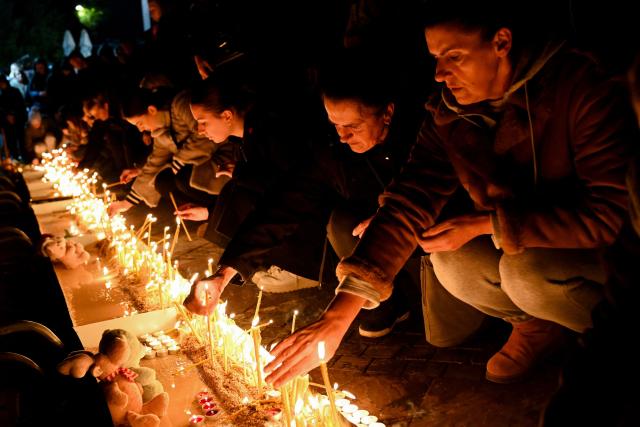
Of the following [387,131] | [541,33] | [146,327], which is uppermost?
[541,33]

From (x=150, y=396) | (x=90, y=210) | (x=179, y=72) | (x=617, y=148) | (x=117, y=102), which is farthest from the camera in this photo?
(x=117, y=102)

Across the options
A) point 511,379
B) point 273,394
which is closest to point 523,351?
point 511,379

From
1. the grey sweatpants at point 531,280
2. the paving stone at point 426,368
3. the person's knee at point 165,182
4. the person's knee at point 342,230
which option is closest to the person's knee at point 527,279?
the grey sweatpants at point 531,280

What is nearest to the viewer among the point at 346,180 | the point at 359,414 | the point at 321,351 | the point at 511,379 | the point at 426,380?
the point at 321,351

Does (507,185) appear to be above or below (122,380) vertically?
above

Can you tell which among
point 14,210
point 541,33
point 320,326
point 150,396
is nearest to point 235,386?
point 150,396

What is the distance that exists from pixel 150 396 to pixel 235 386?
0.34 meters

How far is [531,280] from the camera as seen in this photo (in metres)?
2.47

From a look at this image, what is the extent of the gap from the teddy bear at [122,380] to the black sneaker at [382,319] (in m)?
1.24

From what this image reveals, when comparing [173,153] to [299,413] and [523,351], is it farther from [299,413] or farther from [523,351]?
[299,413]

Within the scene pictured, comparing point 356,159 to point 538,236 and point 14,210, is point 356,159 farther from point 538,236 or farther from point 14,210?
point 14,210

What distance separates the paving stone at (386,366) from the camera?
305 centimetres

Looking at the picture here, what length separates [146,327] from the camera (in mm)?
3270

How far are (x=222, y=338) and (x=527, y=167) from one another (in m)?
1.49
